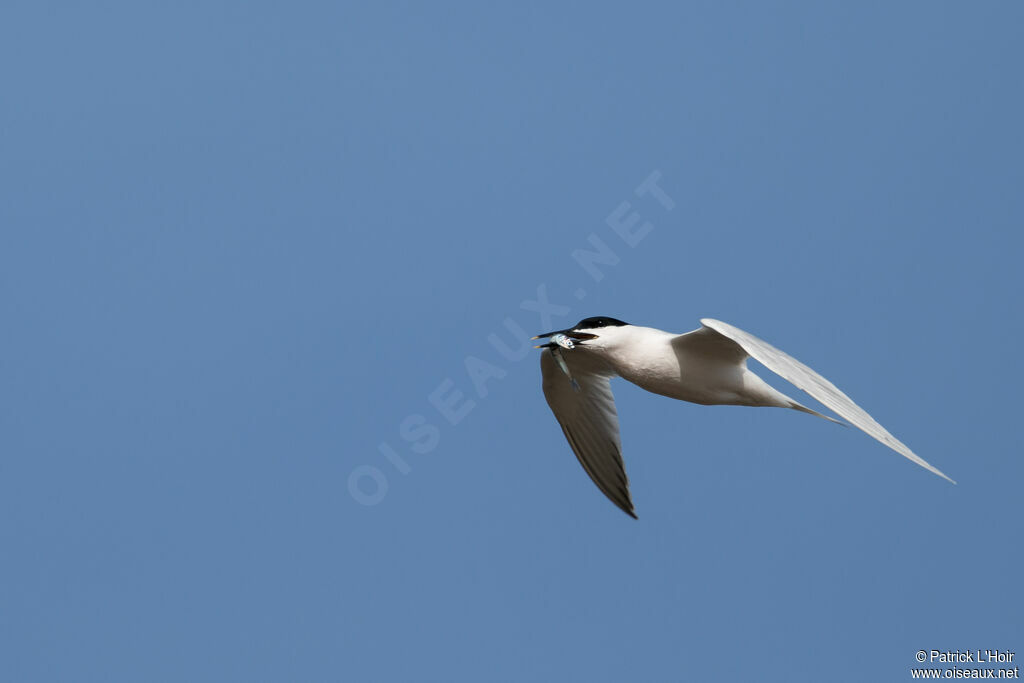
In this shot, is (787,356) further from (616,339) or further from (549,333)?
(549,333)

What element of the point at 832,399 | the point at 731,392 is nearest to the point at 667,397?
the point at 731,392

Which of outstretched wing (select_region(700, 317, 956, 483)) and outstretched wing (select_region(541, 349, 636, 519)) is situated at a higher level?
outstretched wing (select_region(700, 317, 956, 483))

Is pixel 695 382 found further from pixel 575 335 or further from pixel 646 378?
pixel 575 335

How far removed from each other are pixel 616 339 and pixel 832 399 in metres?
1.87

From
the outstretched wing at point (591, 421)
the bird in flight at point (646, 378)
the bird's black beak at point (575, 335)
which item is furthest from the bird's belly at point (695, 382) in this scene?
the outstretched wing at point (591, 421)

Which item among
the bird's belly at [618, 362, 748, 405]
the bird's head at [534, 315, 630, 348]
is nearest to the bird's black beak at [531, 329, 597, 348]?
the bird's head at [534, 315, 630, 348]

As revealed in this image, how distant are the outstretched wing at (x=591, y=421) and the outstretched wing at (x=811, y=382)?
203cm

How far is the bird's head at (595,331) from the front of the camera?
780cm

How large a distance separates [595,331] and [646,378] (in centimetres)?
53

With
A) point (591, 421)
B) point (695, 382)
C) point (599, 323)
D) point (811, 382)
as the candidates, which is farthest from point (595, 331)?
point (811, 382)

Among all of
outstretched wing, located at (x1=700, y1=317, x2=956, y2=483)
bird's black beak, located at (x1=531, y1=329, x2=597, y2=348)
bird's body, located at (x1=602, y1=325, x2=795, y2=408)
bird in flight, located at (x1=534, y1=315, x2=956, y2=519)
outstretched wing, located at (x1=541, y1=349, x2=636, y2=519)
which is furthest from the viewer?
outstretched wing, located at (x1=541, y1=349, x2=636, y2=519)

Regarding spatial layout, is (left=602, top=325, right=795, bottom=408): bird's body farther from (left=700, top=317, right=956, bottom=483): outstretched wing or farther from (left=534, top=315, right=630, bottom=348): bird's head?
(left=700, top=317, right=956, bottom=483): outstretched wing

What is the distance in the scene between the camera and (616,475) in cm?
891

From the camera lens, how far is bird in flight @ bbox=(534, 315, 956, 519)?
638 centimetres
